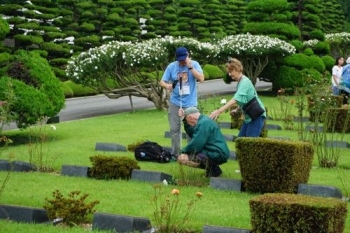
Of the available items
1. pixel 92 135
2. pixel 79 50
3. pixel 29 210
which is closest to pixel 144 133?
pixel 92 135

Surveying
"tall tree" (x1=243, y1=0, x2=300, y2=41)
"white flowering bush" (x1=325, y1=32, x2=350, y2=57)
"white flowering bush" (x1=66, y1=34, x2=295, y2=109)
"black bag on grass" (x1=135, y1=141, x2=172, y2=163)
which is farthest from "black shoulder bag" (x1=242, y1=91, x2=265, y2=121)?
"white flowering bush" (x1=325, y1=32, x2=350, y2=57)

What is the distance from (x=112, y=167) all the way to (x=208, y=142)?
4.68 feet

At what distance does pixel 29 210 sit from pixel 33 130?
988 cm

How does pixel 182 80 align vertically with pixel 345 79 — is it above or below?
above

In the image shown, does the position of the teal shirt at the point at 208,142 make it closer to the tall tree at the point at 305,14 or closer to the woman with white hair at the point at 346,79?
the woman with white hair at the point at 346,79

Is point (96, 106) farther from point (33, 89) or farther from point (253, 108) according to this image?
point (253, 108)

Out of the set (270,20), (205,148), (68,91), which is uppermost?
(205,148)

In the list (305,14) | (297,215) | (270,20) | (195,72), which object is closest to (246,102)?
(195,72)

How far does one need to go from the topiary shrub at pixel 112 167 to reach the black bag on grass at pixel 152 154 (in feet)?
5.93

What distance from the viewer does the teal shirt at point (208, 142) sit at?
12.4 metres

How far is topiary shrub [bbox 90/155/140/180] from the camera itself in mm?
12633

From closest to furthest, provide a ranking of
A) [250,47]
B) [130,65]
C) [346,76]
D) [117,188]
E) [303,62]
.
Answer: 1. [117,188]
2. [346,76]
3. [130,65]
4. [250,47]
5. [303,62]

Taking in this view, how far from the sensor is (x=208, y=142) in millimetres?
12484

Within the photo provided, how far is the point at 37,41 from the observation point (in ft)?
127
